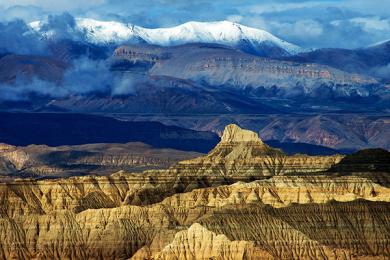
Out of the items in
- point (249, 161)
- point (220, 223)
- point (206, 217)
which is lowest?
point (220, 223)

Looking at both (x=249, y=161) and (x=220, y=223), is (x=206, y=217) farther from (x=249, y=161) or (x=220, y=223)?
(x=249, y=161)

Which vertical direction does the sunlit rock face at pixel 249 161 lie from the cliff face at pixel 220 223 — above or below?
above

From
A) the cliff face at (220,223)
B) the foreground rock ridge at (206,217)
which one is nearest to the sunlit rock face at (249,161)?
the foreground rock ridge at (206,217)

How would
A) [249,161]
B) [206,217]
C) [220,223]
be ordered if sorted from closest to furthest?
[220,223]
[206,217]
[249,161]

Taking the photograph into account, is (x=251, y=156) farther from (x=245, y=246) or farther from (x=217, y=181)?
(x=245, y=246)

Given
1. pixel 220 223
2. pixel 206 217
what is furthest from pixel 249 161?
pixel 220 223

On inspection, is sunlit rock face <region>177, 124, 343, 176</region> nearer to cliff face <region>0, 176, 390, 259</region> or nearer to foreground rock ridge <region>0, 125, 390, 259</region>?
foreground rock ridge <region>0, 125, 390, 259</region>

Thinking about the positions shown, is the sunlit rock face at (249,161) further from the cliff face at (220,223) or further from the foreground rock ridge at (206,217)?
the cliff face at (220,223)

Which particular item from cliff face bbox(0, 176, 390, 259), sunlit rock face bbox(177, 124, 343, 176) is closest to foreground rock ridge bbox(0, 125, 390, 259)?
cliff face bbox(0, 176, 390, 259)

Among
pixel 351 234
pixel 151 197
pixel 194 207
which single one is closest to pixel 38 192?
pixel 151 197
